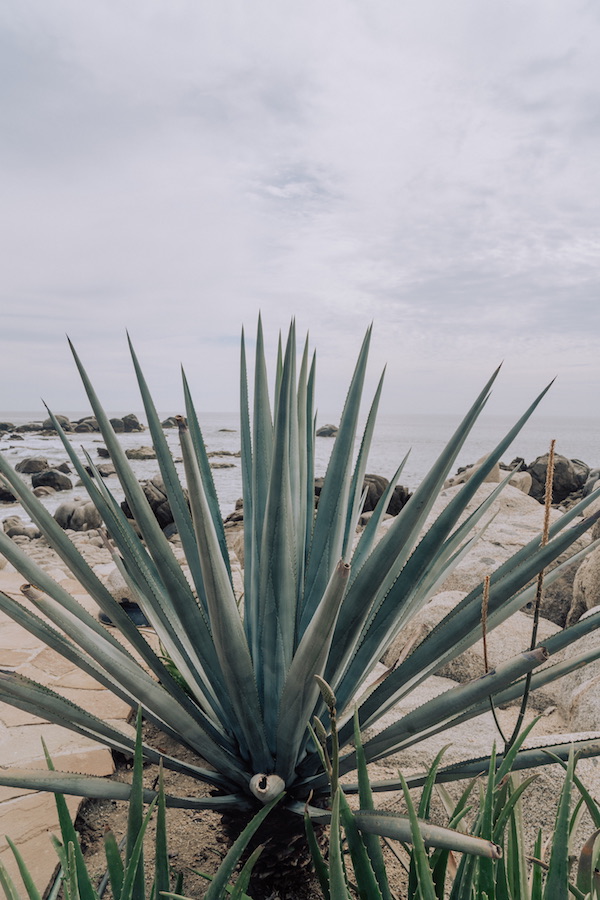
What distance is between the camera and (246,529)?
178 centimetres

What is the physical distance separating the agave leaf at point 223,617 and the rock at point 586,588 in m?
2.74

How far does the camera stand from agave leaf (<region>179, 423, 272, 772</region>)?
1114 mm

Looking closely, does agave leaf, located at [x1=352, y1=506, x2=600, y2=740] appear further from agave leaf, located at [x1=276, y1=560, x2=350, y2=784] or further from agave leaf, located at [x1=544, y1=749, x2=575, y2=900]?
agave leaf, located at [x1=544, y1=749, x2=575, y2=900]

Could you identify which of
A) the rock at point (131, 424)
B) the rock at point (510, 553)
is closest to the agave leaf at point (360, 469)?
the rock at point (510, 553)

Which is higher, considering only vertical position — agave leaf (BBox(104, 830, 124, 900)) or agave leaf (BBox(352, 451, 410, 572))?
agave leaf (BBox(352, 451, 410, 572))

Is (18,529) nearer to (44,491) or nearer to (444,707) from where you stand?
(44,491)

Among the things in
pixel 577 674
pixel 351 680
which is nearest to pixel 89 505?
pixel 577 674

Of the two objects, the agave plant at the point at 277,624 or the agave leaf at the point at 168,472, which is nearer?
the agave plant at the point at 277,624

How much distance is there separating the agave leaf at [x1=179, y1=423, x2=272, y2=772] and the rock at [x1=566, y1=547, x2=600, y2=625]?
2.74m

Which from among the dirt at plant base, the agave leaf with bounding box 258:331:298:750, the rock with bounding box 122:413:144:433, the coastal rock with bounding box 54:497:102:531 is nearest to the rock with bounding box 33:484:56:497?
the coastal rock with bounding box 54:497:102:531

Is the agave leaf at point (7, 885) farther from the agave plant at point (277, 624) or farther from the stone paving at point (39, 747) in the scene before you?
the stone paving at point (39, 747)

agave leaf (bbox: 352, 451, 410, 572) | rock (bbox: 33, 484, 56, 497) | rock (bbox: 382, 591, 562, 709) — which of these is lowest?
rock (bbox: 33, 484, 56, 497)

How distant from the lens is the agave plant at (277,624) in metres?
1.17

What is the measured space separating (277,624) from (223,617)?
176 mm
